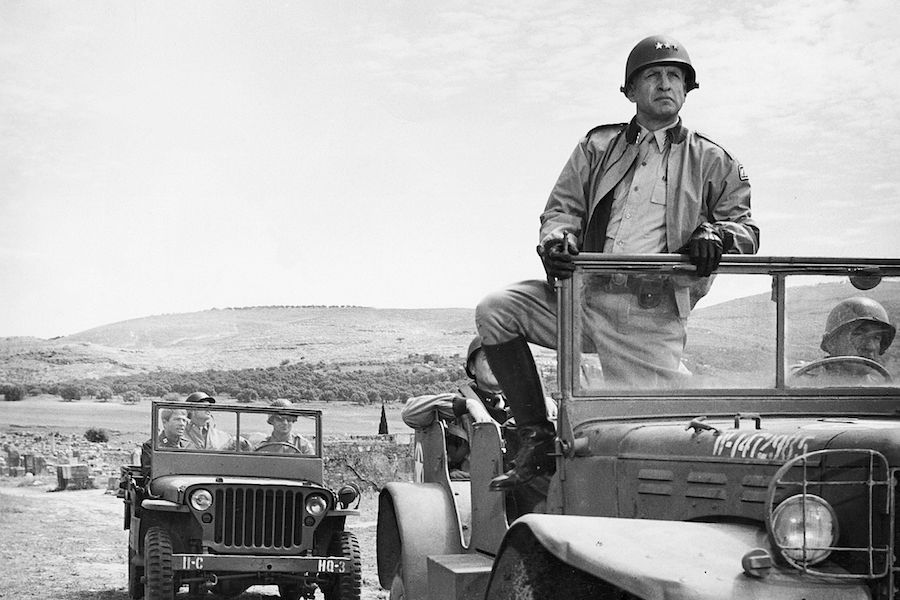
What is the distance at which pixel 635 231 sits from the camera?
17.1 feet

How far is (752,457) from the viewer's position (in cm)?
405

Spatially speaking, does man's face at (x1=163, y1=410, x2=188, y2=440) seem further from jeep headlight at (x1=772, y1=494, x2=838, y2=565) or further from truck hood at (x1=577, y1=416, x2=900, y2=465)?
jeep headlight at (x1=772, y1=494, x2=838, y2=565)

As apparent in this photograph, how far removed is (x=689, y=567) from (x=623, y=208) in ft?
6.95

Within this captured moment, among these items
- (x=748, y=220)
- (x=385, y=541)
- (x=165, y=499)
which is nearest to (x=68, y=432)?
(x=165, y=499)

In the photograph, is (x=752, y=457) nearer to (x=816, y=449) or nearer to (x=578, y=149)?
(x=816, y=449)

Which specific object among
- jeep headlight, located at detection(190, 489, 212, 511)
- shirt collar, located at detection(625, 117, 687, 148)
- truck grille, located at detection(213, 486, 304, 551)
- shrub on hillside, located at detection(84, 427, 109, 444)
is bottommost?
shrub on hillside, located at detection(84, 427, 109, 444)

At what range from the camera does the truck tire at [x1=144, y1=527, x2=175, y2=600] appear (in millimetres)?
8680

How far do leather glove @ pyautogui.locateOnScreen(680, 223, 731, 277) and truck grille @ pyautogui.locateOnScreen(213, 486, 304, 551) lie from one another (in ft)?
18.3

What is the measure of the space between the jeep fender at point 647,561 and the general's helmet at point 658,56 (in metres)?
2.06

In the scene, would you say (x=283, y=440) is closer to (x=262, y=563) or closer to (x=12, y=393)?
(x=262, y=563)

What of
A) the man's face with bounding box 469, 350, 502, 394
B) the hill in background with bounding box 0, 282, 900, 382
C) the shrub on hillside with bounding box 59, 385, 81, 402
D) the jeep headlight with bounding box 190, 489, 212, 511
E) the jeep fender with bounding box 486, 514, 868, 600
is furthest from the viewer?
the hill in background with bounding box 0, 282, 900, 382

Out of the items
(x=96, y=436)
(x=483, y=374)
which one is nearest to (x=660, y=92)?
(x=483, y=374)

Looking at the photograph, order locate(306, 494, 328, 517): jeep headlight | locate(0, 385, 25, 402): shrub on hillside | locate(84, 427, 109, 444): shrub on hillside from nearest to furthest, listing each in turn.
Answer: locate(306, 494, 328, 517): jeep headlight < locate(84, 427, 109, 444): shrub on hillside < locate(0, 385, 25, 402): shrub on hillside

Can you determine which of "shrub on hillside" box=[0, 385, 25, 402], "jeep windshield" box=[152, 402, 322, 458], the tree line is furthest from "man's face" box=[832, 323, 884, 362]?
"shrub on hillside" box=[0, 385, 25, 402]
